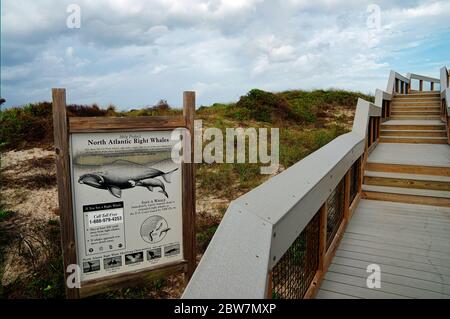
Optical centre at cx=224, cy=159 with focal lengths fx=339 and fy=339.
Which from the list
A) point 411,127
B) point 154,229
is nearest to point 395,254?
point 154,229

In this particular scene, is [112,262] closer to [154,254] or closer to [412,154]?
[154,254]

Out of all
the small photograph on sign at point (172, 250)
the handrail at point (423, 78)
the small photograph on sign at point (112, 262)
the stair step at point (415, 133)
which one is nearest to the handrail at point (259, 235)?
the small photograph on sign at point (172, 250)

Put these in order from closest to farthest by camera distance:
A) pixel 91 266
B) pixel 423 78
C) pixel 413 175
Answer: pixel 91 266 → pixel 413 175 → pixel 423 78

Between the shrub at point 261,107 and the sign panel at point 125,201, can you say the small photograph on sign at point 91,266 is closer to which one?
the sign panel at point 125,201

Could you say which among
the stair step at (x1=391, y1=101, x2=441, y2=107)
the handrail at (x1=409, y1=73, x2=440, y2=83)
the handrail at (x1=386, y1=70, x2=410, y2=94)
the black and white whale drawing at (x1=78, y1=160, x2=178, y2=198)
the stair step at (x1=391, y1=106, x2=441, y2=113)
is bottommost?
the black and white whale drawing at (x1=78, y1=160, x2=178, y2=198)

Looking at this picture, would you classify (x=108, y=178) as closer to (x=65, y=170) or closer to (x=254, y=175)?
(x=65, y=170)

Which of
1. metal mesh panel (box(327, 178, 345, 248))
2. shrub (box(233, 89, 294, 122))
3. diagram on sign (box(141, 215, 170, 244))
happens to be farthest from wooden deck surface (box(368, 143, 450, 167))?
shrub (box(233, 89, 294, 122))

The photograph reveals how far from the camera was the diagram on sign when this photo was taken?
3.30 metres

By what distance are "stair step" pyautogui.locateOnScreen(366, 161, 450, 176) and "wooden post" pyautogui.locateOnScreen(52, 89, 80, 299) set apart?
466 centimetres

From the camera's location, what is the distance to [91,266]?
124 inches

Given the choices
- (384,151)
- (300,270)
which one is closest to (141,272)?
(300,270)

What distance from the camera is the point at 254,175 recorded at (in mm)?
8477

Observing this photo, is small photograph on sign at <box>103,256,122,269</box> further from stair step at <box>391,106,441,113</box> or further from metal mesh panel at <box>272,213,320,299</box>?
stair step at <box>391,106,441,113</box>

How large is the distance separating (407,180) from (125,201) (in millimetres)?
4210
